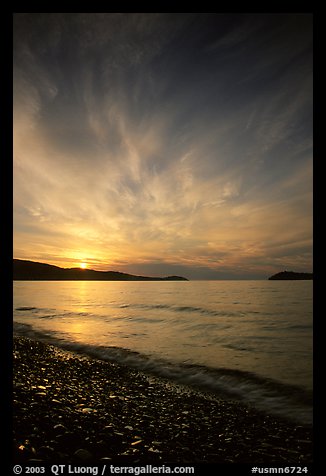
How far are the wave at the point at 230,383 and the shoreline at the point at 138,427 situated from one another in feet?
2.45

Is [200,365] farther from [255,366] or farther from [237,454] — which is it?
[237,454]

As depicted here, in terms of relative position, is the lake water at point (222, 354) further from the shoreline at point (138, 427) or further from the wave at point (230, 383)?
the shoreline at point (138, 427)

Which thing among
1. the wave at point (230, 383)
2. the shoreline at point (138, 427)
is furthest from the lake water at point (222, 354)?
the shoreline at point (138, 427)

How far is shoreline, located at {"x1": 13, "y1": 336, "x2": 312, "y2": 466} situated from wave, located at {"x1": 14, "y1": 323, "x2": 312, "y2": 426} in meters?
0.75

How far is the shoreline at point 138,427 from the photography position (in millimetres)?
4480

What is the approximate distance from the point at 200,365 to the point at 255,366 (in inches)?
98.5

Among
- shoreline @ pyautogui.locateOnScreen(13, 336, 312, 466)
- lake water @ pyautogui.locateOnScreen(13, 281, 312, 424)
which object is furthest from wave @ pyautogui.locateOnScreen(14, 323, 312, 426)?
shoreline @ pyautogui.locateOnScreen(13, 336, 312, 466)

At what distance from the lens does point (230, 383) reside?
9.34 meters

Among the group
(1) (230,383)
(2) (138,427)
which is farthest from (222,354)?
(2) (138,427)

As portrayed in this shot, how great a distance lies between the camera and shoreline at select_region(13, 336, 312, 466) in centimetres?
448

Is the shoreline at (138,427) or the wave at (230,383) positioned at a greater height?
the shoreline at (138,427)

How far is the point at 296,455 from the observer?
4816 millimetres
